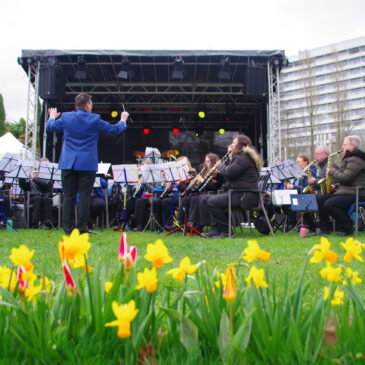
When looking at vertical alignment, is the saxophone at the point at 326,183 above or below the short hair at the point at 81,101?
below

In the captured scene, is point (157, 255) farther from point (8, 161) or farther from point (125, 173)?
point (8, 161)

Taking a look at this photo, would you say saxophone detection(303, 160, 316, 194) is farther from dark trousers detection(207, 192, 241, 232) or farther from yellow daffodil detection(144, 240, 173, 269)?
yellow daffodil detection(144, 240, 173, 269)

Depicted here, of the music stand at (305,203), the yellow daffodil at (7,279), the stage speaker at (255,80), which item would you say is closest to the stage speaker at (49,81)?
the stage speaker at (255,80)

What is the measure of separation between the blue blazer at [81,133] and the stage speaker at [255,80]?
749 cm

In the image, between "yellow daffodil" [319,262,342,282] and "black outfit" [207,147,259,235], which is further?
"black outfit" [207,147,259,235]

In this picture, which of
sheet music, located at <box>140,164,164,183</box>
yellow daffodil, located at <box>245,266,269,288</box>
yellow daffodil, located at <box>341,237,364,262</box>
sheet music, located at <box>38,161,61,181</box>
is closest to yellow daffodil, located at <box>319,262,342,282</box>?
yellow daffodil, located at <box>341,237,364,262</box>

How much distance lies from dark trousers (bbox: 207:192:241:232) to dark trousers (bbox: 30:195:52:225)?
405 cm

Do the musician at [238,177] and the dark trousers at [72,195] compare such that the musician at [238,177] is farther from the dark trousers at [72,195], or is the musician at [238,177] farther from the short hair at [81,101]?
the short hair at [81,101]

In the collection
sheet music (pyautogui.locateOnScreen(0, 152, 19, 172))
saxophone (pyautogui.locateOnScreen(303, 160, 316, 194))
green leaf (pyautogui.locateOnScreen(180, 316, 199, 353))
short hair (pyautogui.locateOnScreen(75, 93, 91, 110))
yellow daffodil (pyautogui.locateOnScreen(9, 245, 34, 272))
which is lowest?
green leaf (pyautogui.locateOnScreen(180, 316, 199, 353))

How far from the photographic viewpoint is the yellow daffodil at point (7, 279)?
4.30 feet

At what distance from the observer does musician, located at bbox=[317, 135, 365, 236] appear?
636cm

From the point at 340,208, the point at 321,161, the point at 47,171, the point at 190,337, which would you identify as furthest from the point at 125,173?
the point at 190,337

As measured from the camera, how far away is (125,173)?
325 inches

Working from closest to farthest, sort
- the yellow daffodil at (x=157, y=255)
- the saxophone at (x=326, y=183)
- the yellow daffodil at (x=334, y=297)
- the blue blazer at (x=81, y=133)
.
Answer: the yellow daffodil at (x=157, y=255), the yellow daffodil at (x=334, y=297), the blue blazer at (x=81, y=133), the saxophone at (x=326, y=183)
